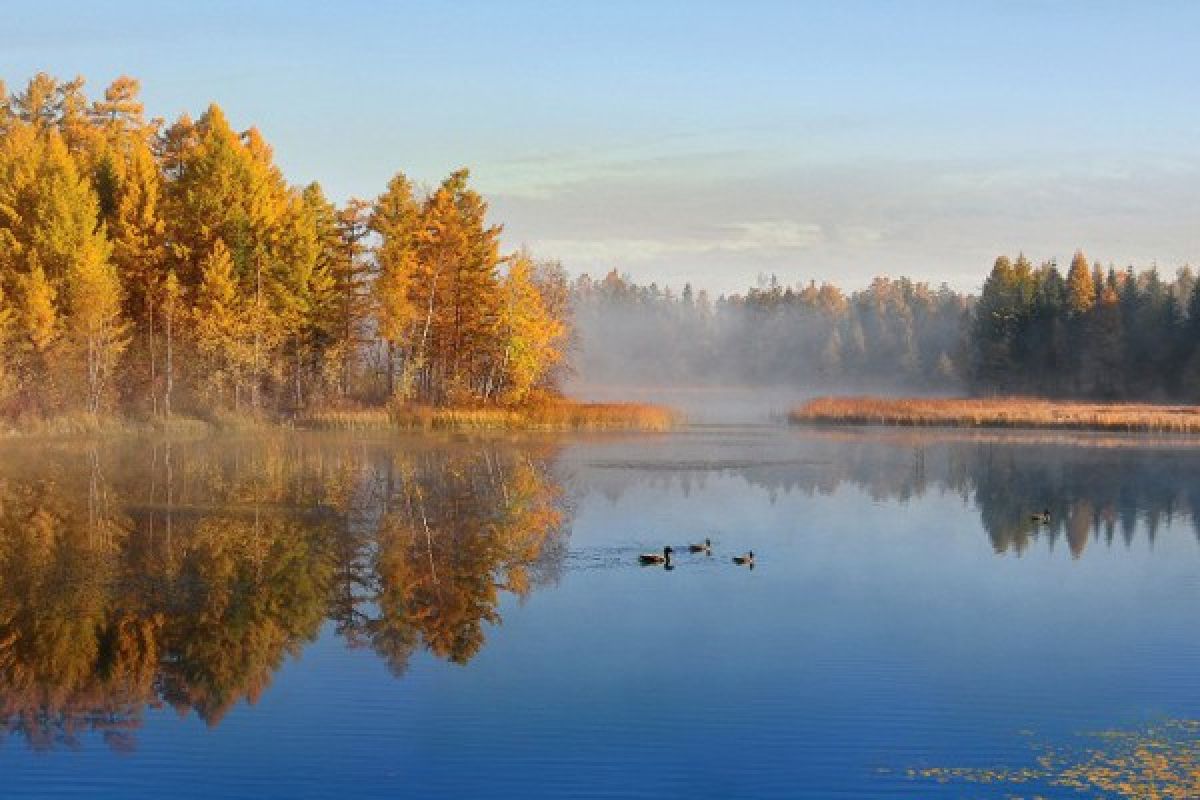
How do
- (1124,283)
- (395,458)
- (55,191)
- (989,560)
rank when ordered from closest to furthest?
1. (989,560)
2. (395,458)
3. (55,191)
4. (1124,283)

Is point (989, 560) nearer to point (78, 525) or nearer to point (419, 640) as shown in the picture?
point (419, 640)

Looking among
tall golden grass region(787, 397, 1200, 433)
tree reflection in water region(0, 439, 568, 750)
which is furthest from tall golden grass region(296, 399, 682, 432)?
tree reflection in water region(0, 439, 568, 750)

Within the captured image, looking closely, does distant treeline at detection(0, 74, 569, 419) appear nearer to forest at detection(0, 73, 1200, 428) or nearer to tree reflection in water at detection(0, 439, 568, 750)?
forest at detection(0, 73, 1200, 428)

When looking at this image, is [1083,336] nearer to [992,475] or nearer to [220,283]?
[992,475]

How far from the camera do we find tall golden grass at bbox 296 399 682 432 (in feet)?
209

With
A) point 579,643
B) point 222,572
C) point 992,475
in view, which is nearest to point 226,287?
point 992,475

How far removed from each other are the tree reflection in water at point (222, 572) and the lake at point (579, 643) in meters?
0.09

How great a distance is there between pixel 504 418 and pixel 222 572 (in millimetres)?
44571

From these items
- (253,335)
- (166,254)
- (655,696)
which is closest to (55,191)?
(166,254)

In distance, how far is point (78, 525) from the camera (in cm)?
2867

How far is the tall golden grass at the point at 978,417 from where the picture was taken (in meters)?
74.4

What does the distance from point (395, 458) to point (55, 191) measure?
21975 mm

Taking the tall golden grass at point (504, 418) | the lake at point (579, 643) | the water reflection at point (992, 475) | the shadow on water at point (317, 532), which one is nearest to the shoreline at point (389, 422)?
the tall golden grass at point (504, 418)

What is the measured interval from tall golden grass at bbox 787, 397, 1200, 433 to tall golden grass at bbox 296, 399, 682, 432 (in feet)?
38.5
